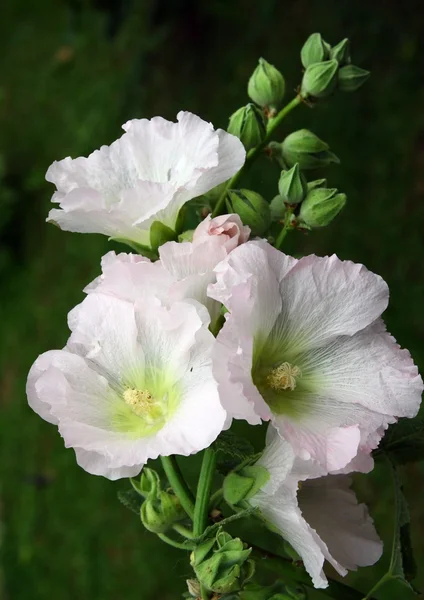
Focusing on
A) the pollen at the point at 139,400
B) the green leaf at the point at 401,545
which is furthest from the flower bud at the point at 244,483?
the green leaf at the point at 401,545

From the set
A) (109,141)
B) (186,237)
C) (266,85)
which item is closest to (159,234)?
(186,237)

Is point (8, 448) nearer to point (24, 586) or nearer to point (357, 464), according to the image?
point (24, 586)

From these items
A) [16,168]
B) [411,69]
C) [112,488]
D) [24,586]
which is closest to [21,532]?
[24,586]

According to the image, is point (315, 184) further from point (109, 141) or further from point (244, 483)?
point (109, 141)

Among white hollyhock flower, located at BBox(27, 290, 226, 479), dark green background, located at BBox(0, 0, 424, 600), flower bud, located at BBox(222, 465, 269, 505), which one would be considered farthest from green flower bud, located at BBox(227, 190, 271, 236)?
dark green background, located at BBox(0, 0, 424, 600)

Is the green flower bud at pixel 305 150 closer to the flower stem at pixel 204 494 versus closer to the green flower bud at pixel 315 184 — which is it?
the green flower bud at pixel 315 184

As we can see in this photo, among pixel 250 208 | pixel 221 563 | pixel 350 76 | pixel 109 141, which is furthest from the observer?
pixel 109 141
